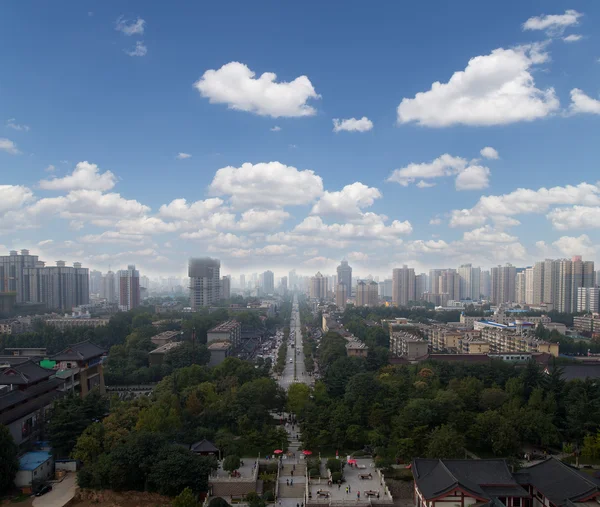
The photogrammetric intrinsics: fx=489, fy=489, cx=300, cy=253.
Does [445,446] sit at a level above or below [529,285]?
below

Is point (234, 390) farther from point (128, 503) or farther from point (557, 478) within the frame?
point (557, 478)

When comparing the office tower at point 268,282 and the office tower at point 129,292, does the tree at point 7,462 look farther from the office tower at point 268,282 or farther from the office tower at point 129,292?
the office tower at point 268,282

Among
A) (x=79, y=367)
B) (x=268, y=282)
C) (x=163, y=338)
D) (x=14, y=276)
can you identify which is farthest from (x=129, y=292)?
(x=268, y=282)

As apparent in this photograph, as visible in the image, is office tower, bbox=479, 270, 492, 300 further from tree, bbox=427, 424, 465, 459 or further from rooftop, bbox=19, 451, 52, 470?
rooftop, bbox=19, 451, 52, 470

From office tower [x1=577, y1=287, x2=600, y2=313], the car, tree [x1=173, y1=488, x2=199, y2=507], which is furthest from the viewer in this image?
office tower [x1=577, y1=287, x2=600, y2=313]

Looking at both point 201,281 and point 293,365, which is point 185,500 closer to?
point 293,365

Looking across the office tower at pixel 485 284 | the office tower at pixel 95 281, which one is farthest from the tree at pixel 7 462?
the office tower at pixel 95 281

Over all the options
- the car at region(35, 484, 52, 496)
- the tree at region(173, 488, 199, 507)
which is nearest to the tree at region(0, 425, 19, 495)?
the car at region(35, 484, 52, 496)
